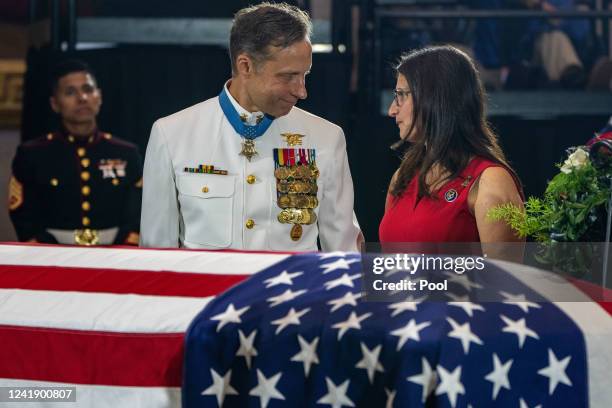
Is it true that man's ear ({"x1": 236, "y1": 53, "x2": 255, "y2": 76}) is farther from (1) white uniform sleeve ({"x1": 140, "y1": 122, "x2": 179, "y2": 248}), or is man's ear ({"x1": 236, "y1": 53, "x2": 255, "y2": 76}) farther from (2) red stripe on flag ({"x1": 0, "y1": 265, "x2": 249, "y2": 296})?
(2) red stripe on flag ({"x1": 0, "y1": 265, "x2": 249, "y2": 296})

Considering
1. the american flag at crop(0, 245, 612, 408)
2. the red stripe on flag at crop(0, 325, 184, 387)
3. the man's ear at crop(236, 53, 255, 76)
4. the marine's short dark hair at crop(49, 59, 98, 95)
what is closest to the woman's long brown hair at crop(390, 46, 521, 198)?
the man's ear at crop(236, 53, 255, 76)

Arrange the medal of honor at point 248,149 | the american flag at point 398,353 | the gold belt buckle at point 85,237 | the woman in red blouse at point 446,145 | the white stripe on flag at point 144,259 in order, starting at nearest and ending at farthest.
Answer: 1. the american flag at point 398,353
2. the white stripe on flag at point 144,259
3. the woman in red blouse at point 446,145
4. the medal of honor at point 248,149
5. the gold belt buckle at point 85,237

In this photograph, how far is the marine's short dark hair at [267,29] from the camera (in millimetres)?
2559

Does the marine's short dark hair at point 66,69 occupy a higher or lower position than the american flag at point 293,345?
higher

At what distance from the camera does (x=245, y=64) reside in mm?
2611

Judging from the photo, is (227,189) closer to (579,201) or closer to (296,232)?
(296,232)

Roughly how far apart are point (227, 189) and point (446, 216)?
0.55 meters

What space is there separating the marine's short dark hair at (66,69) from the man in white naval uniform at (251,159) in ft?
6.27

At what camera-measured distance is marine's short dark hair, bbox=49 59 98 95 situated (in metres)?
4.50

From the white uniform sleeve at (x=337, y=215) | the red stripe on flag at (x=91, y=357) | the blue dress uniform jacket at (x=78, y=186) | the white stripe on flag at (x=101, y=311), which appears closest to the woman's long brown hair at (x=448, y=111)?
the white uniform sleeve at (x=337, y=215)

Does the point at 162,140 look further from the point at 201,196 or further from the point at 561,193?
the point at 561,193

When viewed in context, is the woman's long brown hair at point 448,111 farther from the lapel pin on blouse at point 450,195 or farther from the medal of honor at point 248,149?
the medal of honor at point 248,149

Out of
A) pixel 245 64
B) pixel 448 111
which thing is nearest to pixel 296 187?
pixel 245 64

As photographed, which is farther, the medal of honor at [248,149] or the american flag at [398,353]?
the medal of honor at [248,149]
